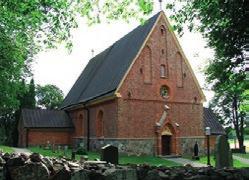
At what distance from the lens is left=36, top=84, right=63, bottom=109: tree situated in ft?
239

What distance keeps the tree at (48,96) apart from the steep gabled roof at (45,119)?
100 feet

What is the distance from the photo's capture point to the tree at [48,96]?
72.8 metres

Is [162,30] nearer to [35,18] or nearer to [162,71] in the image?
[162,71]

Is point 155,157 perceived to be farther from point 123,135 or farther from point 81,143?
Answer: point 81,143

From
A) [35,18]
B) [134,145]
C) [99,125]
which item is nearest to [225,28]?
[35,18]

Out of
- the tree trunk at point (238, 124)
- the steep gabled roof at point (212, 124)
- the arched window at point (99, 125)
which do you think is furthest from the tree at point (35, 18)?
the tree trunk at point (238, 124)

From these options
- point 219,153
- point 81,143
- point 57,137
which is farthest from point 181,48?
point 219,153

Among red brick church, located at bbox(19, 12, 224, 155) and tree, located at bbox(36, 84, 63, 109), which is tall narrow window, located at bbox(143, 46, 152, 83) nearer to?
red brick church, located at bbox(19, 12, 224, 155)

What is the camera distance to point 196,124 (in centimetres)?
3425

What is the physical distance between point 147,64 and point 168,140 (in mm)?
6755

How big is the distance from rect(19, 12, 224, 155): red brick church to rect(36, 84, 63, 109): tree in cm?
3463

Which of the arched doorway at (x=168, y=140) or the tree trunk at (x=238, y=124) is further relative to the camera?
the tree trunk at (x=238, y=124)

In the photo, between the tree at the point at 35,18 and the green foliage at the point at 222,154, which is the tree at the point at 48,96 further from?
the green foliage at the point at 222,154

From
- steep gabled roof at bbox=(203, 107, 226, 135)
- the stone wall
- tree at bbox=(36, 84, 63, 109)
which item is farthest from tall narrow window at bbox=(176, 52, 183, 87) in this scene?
tree at bbox=(36, 84, 63, 109)
